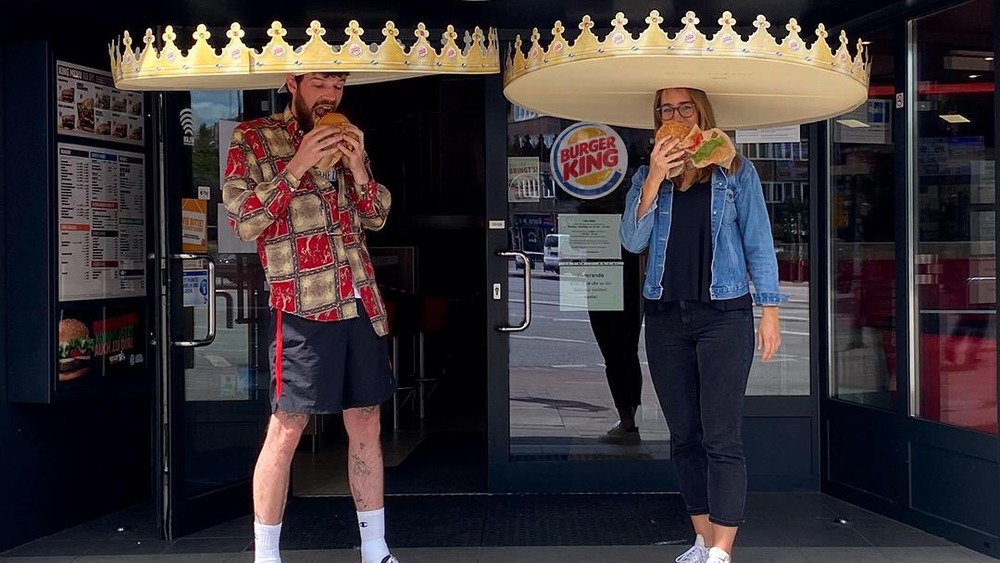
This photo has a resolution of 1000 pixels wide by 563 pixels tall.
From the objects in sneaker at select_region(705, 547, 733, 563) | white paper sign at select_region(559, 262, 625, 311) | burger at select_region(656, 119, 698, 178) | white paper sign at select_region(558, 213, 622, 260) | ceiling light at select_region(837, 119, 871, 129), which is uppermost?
ceiling light at select_region(837, 119, 871, 129)

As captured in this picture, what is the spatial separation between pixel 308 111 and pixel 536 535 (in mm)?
2013

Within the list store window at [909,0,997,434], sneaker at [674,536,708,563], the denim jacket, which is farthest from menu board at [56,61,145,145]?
store window at [909,0,997,434]

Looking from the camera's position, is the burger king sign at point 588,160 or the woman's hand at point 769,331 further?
the burger king sign at point 588,160

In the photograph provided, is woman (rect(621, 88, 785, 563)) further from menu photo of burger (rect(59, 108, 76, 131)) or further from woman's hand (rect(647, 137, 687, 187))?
menu photo of burger (rect(59, 108, 76, 131))

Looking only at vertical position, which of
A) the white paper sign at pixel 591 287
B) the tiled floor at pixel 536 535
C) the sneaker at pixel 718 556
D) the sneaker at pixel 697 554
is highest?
the white paper sign at pixel 591 287

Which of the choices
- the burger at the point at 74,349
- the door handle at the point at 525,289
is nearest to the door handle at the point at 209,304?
the burger at the point at 74,349

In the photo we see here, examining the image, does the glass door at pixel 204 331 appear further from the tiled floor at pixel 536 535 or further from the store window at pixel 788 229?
the store window at pixel 788 229

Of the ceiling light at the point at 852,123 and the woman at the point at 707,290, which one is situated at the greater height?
the ceiling light at the point at 852,123

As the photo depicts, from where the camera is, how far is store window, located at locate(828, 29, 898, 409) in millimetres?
4668

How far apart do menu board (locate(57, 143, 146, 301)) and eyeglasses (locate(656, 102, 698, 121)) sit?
96.6 inches

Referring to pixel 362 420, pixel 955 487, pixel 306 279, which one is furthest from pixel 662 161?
pixel 955 487


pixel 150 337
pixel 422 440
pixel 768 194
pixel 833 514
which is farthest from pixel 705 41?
pixel 422 440

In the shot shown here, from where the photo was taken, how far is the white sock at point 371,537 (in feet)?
12.0

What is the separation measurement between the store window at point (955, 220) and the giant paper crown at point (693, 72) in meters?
0.85
